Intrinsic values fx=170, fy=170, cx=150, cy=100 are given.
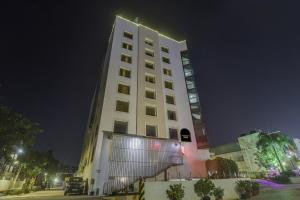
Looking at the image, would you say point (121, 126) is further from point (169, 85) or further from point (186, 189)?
point (186, 189)

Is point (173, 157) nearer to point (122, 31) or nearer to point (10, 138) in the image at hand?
point (10, 138)

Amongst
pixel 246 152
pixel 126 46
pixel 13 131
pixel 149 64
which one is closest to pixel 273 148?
pixel 246 152

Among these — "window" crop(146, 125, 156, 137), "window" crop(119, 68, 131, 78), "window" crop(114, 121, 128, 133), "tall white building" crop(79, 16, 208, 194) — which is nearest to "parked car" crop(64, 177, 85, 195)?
"tall white building" crop(79, 16, 208, 194)

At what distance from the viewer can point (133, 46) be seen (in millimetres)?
30203

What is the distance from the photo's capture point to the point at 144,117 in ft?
76.7

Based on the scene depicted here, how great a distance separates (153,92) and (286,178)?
2248 cm

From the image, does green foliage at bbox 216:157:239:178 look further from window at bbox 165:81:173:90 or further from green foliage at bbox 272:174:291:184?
window at bbox 165:81:173:90

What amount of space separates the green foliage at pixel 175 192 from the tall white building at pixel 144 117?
6.02 metres

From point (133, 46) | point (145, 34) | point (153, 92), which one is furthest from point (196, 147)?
point (145, 34)

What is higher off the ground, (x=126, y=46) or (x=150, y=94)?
(x=126, y=46)

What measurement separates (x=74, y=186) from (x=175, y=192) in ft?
46.8

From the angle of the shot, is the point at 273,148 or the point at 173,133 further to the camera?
the point at 273,148

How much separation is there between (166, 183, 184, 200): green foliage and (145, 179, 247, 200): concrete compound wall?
214 millimetres

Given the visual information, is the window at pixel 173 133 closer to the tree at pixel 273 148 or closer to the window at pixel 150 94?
the window at pixel 150 94
